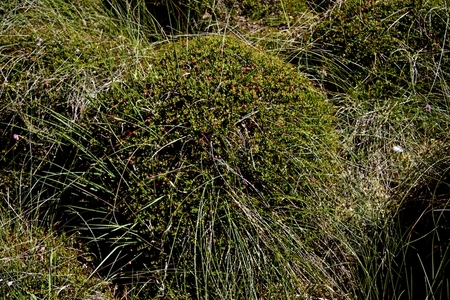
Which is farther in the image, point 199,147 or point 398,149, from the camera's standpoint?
point 398,149

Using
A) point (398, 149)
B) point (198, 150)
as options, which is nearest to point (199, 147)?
point (198, 150)

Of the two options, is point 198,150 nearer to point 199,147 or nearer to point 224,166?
point 199,147

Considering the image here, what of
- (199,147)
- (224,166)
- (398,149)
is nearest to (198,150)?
(199,147)

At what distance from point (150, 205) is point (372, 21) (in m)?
1.84

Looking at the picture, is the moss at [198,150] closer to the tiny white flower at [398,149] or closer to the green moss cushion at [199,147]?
the green moss cushion at [199,147]

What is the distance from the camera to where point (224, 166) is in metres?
3.38

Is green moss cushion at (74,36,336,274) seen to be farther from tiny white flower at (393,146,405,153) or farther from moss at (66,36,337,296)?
tiny white flower at (393,146,405,153)

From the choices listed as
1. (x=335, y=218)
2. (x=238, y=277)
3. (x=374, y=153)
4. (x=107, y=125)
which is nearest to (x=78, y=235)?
(x=107, y=125)

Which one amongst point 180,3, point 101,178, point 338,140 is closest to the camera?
point 101,178

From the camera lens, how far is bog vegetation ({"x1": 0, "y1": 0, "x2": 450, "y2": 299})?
322 cm

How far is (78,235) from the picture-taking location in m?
3.58

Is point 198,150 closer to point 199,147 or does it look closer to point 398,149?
point 199,147

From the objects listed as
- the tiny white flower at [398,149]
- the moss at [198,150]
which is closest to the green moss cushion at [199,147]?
the moss at [198,150]

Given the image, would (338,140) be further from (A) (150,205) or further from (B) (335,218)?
(A) (150,205)
